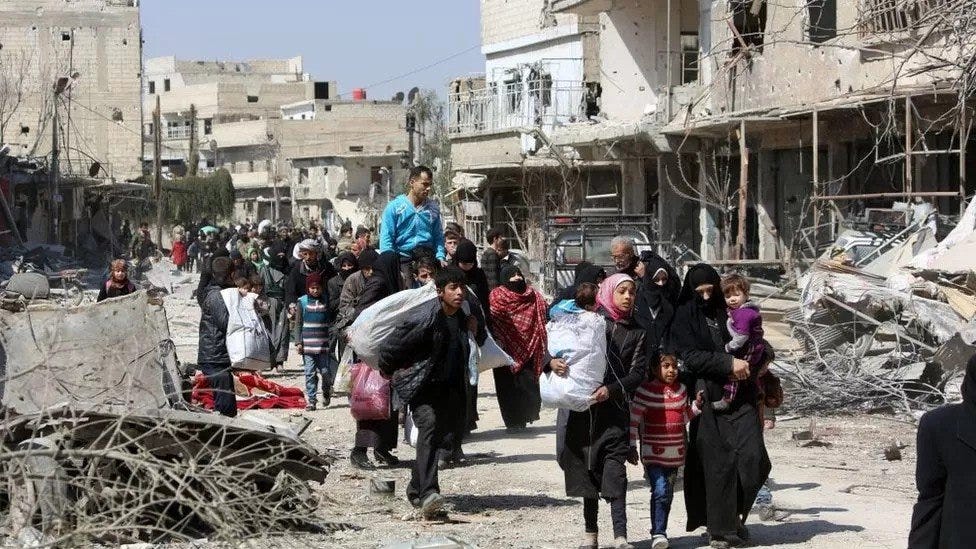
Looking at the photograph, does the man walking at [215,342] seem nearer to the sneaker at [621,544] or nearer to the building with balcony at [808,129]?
the sneaker at [621,544]

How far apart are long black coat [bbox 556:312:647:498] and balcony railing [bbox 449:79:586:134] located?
1120 inches

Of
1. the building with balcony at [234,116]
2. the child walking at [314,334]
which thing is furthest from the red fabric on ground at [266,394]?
the building with balcony at [234,116]

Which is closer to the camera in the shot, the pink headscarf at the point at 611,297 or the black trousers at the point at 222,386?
the pink headscarf at the point at 611,297

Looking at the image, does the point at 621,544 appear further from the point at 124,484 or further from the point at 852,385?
the point at 852,385

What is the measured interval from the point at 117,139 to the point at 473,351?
68014 mm

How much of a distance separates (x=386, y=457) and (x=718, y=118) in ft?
43.0

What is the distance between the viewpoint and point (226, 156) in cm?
9700

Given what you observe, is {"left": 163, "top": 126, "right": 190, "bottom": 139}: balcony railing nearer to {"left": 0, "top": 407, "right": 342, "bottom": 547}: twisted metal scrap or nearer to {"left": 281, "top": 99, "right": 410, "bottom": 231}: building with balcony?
{"left": 281, "top": 99, "right": 410, "bottom": 231}: building with balcony

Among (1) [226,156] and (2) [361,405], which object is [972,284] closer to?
(2) [361,405]

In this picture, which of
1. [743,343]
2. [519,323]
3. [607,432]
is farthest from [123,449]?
[519,323]

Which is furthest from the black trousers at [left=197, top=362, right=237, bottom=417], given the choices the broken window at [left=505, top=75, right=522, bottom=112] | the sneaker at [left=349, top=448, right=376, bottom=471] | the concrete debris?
the broken window at [left=505, top=75, right=522, bottom=112]

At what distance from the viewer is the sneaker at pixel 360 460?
11.7 metres

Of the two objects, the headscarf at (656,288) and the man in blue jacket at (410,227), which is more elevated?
the man in blue jacket at (410,227)

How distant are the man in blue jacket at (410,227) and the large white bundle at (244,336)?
1.23m
